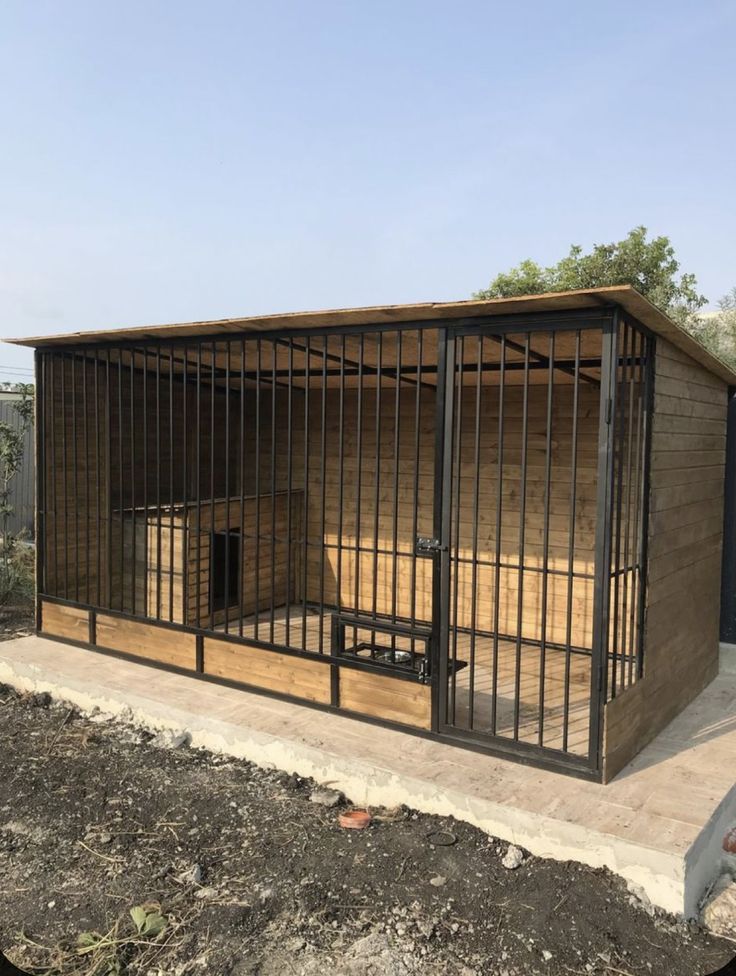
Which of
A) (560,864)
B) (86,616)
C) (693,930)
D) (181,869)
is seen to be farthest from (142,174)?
(693,930)

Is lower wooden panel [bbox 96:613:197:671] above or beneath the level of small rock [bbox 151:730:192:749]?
above

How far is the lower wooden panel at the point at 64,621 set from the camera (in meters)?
5.70

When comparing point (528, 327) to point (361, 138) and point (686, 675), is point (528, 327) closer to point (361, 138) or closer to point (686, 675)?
point (686, 675)

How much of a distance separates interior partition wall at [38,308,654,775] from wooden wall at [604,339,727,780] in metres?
0.15

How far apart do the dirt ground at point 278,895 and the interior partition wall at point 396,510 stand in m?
0.85

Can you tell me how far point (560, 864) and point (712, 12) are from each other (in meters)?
6.69

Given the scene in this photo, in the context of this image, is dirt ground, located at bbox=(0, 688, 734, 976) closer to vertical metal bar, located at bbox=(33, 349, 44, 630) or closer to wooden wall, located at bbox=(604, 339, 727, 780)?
wooden wall, located at bbox=(604, 339, 727, 780)

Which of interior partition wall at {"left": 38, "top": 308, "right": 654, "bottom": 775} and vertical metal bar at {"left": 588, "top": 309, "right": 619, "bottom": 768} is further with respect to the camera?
interior partition wall at {"left": 38, "top": 308, "right": 654, "bottom": 775}

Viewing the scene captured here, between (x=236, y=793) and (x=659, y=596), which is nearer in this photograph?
(x=236, y=793)

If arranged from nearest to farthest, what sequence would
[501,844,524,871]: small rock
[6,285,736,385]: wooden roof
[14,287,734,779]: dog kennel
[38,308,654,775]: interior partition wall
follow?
[501,844,524,871]: small rock → [6,285,736,385]: wooden roof → [14,287,734,779]: dog kennel → [38,308,654,775]: interior partition wall

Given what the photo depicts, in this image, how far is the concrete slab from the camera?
290cm

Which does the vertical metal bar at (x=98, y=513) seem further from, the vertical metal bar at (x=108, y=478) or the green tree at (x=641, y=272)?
the green tree at (x=641, y=272)

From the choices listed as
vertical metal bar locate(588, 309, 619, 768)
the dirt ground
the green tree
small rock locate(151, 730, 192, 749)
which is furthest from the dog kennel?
the green tree

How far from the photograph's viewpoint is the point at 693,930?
2.59 meters
